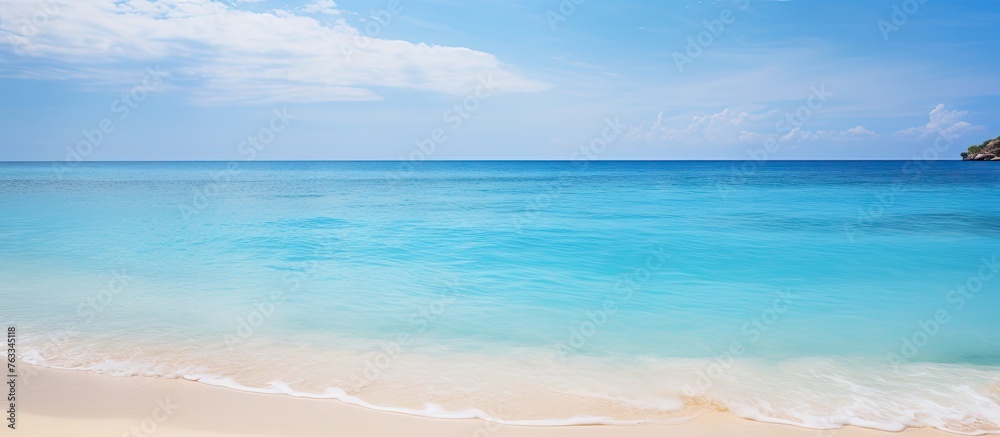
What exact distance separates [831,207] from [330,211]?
26877mm

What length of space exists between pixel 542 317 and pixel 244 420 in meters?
4.99

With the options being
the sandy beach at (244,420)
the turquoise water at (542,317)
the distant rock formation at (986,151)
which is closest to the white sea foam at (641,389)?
the turquoise water at (542,317)

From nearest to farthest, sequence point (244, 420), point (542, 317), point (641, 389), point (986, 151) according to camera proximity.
→ point (244, 420) → point (641, 389) → point (542, 317) → point (986, 151)

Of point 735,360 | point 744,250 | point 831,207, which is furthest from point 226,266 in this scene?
point 831,207

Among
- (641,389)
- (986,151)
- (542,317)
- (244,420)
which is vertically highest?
(986,151)

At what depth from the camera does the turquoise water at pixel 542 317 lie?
5.86 m

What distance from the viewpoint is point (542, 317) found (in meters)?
8.97

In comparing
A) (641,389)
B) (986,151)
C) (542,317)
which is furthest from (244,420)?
(986,151)


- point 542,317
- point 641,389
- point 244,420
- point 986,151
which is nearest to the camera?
point 244,420

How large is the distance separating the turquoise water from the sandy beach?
21 centimetres

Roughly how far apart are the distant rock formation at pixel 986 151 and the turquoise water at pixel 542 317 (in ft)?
436

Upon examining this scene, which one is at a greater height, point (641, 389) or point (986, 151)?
point (986, 151)

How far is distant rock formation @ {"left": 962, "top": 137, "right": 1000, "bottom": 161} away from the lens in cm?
Result: 11681

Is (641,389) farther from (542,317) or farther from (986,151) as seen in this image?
(986,151)
